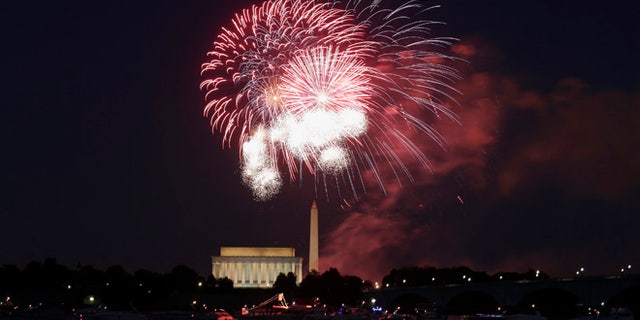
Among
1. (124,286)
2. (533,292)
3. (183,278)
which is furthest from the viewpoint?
(183,278)

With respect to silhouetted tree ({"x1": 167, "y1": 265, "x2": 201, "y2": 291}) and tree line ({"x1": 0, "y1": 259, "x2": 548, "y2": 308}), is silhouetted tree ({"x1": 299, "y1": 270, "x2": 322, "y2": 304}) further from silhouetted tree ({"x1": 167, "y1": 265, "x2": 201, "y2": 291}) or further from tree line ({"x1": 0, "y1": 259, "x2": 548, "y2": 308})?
silhouetted tree ({"x1": 167, "y1": 265, "x2": 201, "y2": 291})

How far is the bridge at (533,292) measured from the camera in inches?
4862

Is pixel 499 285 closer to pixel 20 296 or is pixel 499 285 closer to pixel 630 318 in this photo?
pixel 630 318

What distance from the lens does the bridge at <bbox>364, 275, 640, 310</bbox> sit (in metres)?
124

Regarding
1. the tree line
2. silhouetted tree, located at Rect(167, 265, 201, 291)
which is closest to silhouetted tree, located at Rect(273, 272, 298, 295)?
the tree line

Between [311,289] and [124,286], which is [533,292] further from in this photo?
[124,286]

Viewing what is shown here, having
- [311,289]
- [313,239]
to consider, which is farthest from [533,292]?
[313,239]

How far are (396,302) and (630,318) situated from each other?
102633 mm

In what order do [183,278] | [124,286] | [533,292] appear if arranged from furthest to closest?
[183,278] < [124,286] < [533,292]

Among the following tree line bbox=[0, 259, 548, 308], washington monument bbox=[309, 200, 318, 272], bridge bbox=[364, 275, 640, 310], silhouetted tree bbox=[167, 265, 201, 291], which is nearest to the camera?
bridge bbox=[364, 275, 640, 310]

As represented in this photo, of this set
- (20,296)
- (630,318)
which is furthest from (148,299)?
(630,318)

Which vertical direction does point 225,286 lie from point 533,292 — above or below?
above

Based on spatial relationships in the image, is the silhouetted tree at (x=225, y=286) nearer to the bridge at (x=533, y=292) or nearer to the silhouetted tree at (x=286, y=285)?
the silhouetted tree at (x=286, y=285)

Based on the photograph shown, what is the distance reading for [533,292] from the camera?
142 metres
